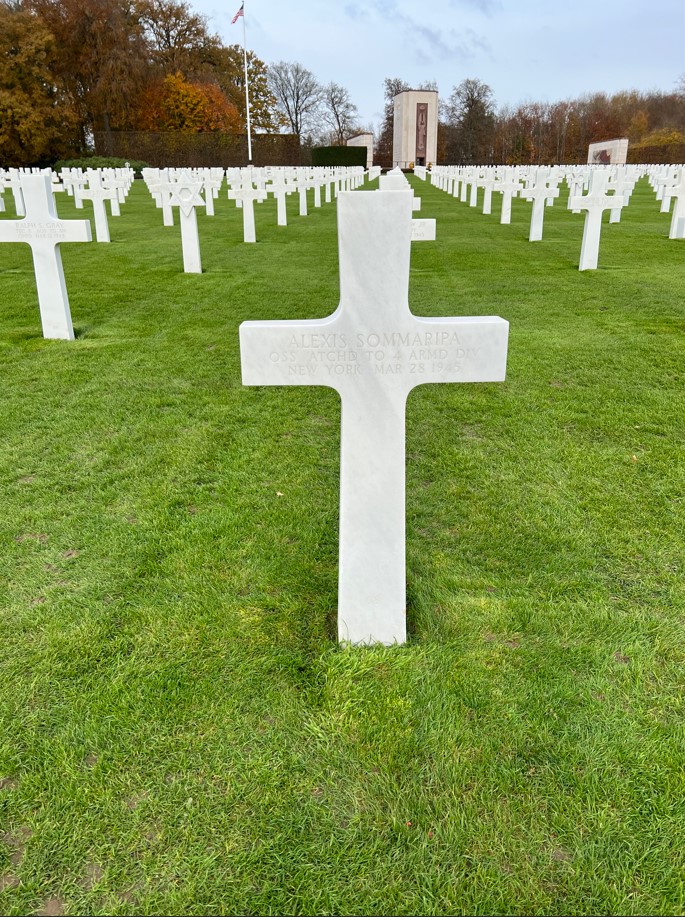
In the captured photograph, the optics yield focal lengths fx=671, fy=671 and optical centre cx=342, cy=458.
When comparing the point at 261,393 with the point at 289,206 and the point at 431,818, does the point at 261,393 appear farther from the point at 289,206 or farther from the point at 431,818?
the point at 289,206

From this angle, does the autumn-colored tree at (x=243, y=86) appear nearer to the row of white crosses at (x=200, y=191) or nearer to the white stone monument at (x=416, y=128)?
the white stone monument at (x=416, y=128)

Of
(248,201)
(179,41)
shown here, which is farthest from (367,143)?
(248,201)

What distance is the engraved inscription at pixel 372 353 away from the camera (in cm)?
209

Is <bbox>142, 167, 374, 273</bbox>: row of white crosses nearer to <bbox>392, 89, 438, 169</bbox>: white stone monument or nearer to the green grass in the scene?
the green grass

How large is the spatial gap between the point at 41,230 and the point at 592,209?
23.6ft

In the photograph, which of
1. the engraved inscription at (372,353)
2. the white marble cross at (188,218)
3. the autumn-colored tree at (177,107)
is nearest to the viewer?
the engraved inscription at (372,353)

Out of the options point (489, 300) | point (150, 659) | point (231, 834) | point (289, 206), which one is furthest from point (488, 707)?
point (289, 206)

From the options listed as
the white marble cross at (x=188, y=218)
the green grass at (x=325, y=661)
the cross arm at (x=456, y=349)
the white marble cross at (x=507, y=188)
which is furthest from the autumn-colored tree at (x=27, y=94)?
the cross arm at (x=456, y=349)

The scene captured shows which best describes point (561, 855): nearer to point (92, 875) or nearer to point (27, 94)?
point (92, 875)

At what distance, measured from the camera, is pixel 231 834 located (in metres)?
1.72

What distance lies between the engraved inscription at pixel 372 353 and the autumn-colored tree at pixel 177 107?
165 ft

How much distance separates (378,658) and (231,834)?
0.75 meters

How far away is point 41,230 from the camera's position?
6.09 metres

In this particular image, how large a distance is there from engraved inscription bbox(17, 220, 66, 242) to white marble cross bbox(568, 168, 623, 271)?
671 centimetres
